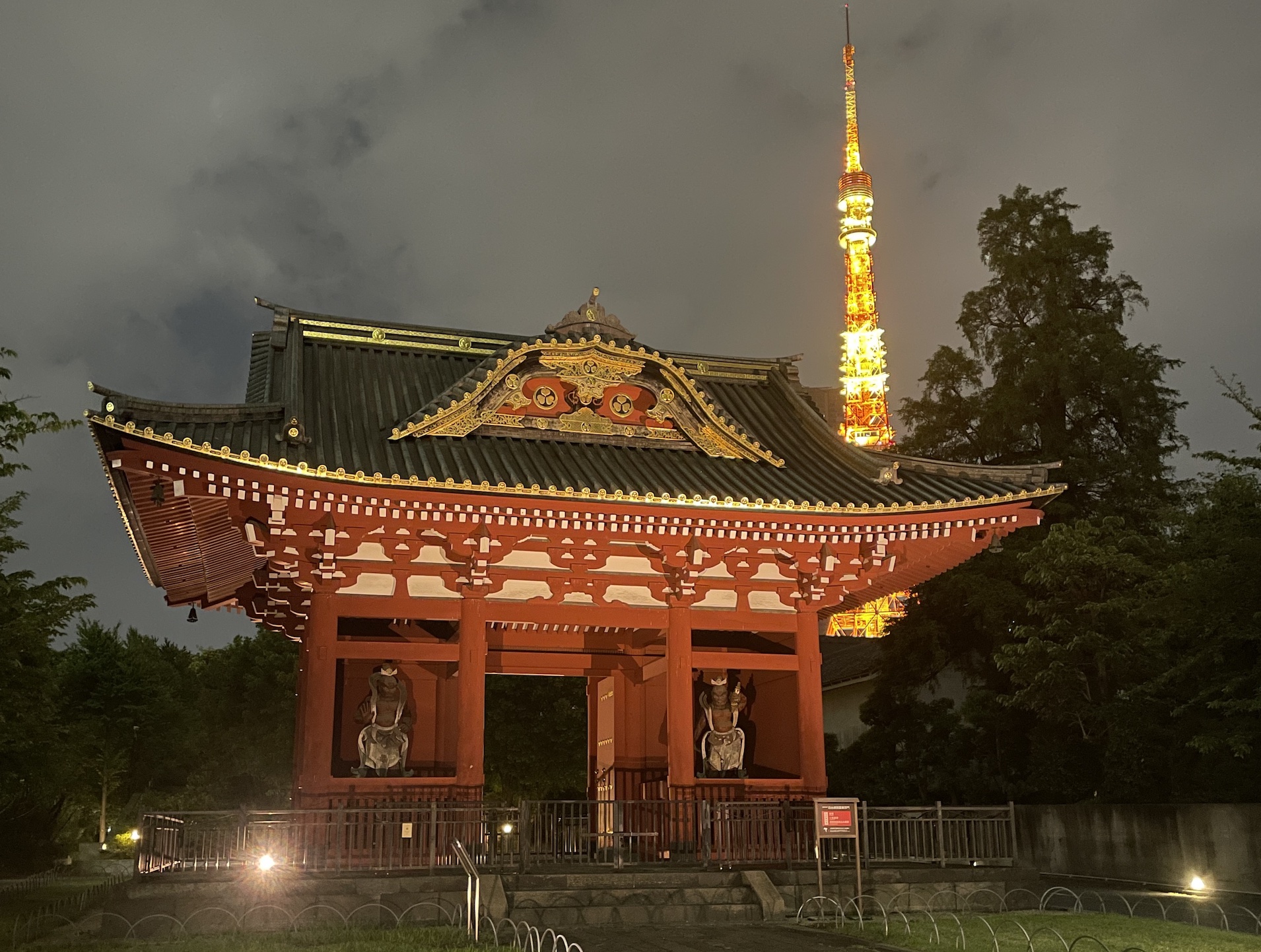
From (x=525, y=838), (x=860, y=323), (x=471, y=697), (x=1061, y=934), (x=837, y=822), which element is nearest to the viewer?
(x=1061, y=934)

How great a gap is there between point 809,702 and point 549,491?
6339mm

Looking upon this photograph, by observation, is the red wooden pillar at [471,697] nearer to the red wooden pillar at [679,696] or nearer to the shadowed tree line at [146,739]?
the red wooden pillar at [679,696]

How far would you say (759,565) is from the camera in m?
19.3

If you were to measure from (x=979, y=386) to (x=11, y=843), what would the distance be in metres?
32.4

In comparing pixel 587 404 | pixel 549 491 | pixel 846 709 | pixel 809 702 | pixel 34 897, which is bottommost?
pixel 34 897

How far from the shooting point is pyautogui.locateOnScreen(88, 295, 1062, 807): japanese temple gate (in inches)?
638

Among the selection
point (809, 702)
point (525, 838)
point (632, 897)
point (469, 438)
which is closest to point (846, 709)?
point (809, 702)

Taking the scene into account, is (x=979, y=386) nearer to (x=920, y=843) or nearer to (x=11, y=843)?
(x=920, y=843)

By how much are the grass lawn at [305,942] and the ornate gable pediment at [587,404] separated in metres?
7.65

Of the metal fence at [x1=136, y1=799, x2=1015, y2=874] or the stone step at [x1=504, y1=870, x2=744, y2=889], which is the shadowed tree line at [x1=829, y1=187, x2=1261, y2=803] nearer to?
the metal fence at [x1=136, y1=799, x2=1015, y2=874]

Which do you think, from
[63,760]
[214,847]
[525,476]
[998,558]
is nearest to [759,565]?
[525,476]

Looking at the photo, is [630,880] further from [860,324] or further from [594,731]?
[860,324]

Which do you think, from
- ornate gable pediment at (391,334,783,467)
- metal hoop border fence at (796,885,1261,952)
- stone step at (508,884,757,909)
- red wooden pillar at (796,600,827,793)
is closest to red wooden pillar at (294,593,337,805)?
ornate gable pediment at (391,334,783,467)

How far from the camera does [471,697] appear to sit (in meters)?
17.3
